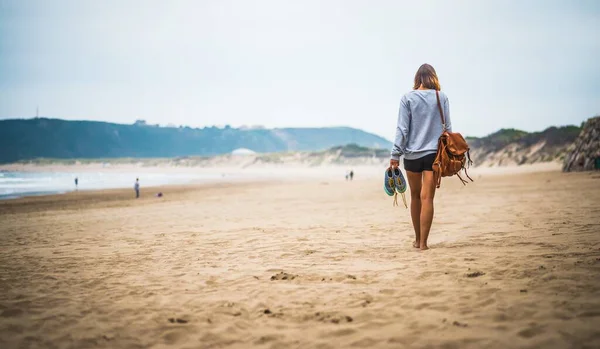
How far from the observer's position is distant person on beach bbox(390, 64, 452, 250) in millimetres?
4832

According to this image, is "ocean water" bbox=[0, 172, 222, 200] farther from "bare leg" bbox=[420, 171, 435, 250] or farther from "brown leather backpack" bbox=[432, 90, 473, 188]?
"brown leather backpack" bbox=[432, 90, 473, 188]

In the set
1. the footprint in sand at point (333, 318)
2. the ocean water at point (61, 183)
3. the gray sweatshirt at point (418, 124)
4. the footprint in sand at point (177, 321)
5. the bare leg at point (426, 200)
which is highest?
the gray sweatshirt at point (418, 124)

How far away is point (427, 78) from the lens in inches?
199

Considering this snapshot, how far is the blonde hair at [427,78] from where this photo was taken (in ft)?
16.4

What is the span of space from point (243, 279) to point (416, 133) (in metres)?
2.67

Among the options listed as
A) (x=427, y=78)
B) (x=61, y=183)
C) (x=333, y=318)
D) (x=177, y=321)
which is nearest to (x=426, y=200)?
(x=427, y=78)

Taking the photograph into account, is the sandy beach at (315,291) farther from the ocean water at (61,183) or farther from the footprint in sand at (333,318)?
the ocean water at (61,183)

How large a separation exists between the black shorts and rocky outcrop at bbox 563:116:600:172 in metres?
26.6

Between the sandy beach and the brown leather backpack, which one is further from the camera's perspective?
the brown leather backpack

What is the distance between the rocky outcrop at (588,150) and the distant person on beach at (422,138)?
26.4m

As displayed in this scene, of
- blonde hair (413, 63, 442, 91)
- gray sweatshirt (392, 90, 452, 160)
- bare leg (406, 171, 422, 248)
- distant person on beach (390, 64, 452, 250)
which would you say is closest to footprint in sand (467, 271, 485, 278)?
distant person on beach (390, 64, 452, 250)

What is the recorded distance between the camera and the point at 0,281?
170 inches

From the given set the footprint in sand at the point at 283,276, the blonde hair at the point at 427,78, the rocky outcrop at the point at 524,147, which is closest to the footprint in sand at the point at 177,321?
the footprint in sand at the point at 283,276

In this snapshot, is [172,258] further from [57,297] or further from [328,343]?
[328,343]
